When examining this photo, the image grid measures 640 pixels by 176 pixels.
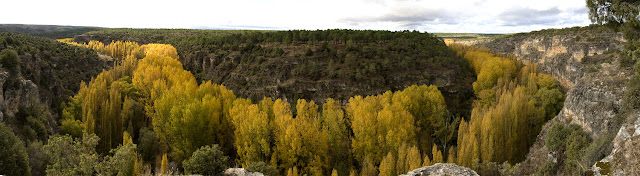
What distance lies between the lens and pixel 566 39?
7181cm

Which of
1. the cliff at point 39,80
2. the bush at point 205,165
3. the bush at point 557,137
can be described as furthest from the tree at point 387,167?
the cliff at point 39,80

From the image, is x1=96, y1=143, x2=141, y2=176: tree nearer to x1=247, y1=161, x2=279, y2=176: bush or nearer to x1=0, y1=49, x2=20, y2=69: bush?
x1=247, y1=161, x2=279, y2=176: bush

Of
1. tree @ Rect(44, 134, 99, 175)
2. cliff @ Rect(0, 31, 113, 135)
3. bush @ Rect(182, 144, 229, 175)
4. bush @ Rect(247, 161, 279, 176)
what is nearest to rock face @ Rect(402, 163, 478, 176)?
bush @ Rect(182, 144, 229, 175)

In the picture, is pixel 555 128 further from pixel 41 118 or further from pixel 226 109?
pixel 41 118

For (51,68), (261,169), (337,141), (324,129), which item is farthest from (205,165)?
(51,68)

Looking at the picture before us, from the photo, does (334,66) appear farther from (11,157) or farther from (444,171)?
(11,157)

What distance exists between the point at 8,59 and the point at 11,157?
21707mm

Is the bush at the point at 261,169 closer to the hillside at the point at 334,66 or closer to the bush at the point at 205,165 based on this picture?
the bush at the point at 205,165

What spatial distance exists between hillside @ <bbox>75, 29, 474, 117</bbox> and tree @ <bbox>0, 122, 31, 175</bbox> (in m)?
49.8

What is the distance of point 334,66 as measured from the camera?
74.9 metres

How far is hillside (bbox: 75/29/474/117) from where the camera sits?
7100 centimetres

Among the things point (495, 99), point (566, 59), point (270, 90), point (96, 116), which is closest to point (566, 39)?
point (566, 59)

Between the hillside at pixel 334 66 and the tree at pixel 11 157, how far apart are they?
4977cm

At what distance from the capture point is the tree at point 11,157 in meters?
20.3
